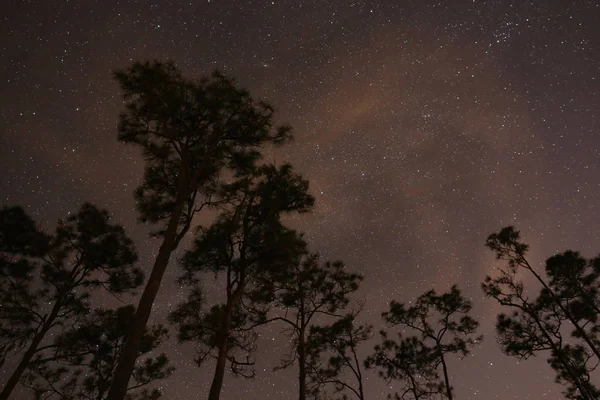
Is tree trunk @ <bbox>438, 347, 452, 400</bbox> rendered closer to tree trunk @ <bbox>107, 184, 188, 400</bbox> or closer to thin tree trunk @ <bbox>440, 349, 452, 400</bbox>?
thin tree trunk @ <bbox>440, 349, 452, 400</bbox>

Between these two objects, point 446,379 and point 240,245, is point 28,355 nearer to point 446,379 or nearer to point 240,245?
point 240,245

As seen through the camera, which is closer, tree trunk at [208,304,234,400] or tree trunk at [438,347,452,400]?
tree trunk at [208,304,234,400]

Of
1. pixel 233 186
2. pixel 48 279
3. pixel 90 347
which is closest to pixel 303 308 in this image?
pixel 233 186

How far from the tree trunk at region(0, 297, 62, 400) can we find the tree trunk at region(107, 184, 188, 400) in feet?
19.9

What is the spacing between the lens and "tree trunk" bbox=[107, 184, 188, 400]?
22.5 ft

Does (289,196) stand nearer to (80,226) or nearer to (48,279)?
(80,226)

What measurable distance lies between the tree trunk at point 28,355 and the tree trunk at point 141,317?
6066 mm

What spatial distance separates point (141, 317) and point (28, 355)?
23.8 ft

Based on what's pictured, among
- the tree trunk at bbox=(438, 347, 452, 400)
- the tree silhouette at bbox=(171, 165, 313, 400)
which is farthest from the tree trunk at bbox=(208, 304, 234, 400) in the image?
the tree trunk at bbox=(438, 347, 452, 400)

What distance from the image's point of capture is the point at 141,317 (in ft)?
25.6

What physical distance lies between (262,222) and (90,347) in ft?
30.9

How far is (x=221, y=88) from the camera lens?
38.8 feet

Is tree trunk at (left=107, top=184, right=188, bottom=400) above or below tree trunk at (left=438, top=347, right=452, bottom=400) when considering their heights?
below

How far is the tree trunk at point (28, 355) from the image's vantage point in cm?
1123
